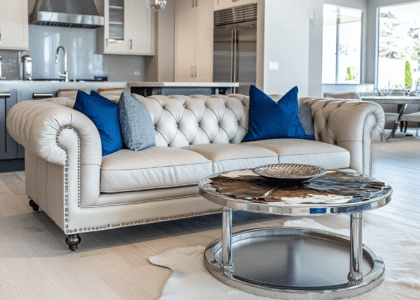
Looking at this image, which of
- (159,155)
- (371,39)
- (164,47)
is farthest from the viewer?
(371,39)

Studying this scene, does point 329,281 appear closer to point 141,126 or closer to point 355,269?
point 355,269

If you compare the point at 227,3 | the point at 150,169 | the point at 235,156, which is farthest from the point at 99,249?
the point at 227,3

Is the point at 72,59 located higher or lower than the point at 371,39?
lower

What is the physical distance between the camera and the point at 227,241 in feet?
7.20

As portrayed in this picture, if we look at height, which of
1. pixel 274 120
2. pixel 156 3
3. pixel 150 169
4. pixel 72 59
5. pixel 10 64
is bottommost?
pixel 150 169

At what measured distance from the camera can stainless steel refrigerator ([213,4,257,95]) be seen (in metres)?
6.55

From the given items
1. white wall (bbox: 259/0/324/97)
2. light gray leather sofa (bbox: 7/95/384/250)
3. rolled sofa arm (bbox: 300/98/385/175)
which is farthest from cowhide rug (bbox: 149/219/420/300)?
white wall (bbox: 259/0/324/97)

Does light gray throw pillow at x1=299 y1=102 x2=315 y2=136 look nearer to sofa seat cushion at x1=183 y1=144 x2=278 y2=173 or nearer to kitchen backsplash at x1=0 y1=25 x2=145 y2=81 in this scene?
sofa seat cushion at x1=183 y1=144 x2=278 y2=173

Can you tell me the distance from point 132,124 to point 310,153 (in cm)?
125

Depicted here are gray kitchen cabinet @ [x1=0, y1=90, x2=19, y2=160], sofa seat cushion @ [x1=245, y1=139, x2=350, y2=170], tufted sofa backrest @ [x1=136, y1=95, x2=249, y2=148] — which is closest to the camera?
sofa seat cushion @ [x1=245, y1=139, x2=350, y2=170]

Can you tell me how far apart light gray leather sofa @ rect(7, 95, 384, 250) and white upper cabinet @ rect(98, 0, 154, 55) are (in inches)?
153

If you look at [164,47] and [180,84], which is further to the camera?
[164,47]

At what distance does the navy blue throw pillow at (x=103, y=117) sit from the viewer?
9.45 ft

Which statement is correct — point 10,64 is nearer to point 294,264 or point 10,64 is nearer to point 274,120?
point 274,120
